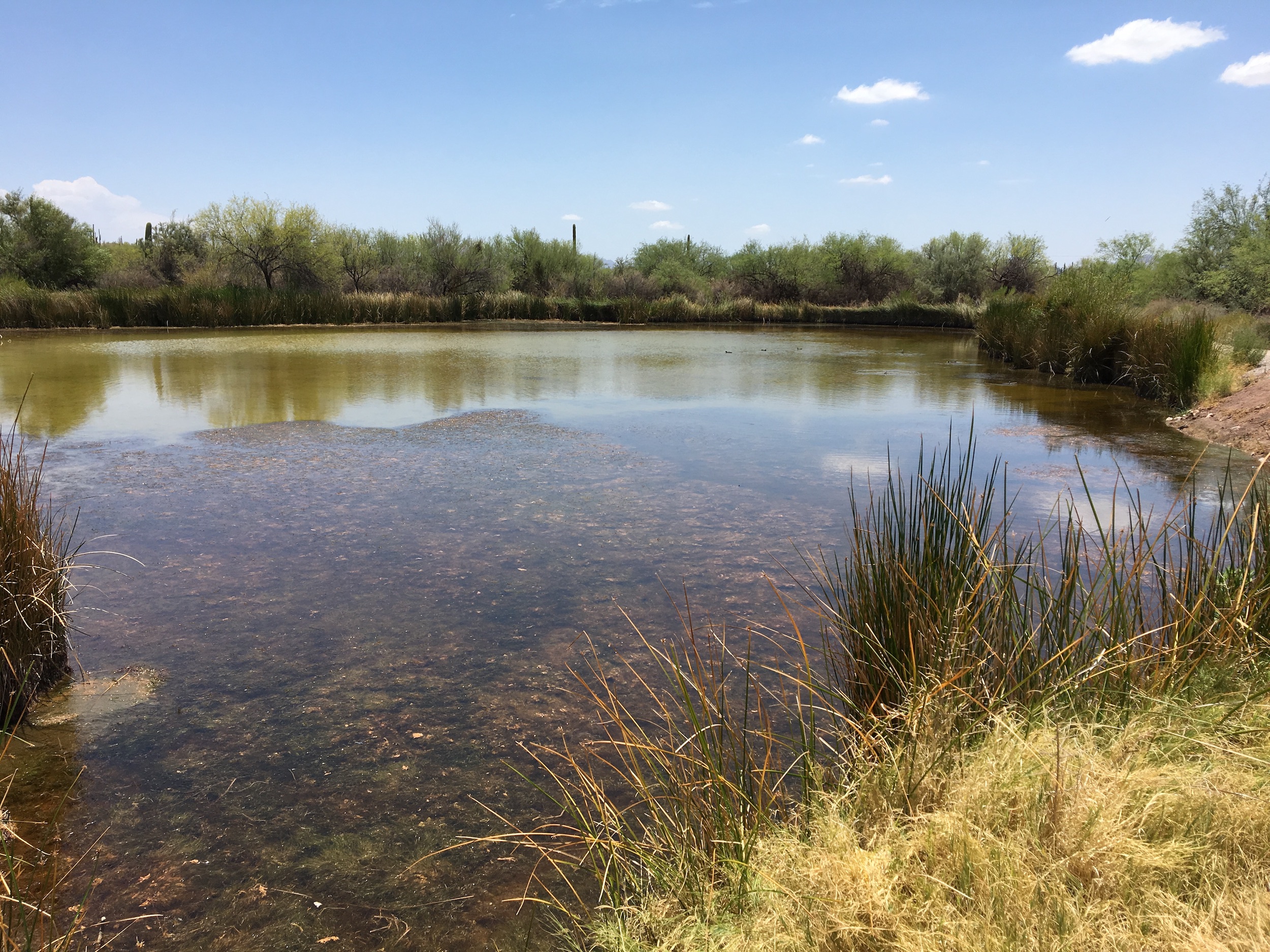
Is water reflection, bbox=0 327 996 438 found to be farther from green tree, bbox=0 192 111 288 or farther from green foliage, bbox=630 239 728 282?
green foliage, bbox=630 239 728 282

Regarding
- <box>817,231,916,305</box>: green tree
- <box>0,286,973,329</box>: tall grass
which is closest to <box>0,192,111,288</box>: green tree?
<box>0,286,973,329</box>: tall grass

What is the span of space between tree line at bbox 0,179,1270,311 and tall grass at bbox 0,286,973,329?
8.36ft

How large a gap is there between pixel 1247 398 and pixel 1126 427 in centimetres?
133

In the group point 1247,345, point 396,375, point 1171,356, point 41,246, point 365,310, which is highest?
point 41,246

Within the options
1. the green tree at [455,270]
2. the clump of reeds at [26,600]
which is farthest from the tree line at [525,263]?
the clump of reeds at [26,600]

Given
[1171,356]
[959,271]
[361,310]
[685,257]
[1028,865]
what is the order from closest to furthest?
[1028,865] < [1171,356] < [361,310] < [959,271] < [685,257]

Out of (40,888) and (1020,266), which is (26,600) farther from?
(1020,266)

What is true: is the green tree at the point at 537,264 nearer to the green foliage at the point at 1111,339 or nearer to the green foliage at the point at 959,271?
the green foliage at the point at 959,271

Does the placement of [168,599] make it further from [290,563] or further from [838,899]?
[838,899]

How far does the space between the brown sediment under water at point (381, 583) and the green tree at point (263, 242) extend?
2001 centimetres

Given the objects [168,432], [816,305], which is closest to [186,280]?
[816,305]

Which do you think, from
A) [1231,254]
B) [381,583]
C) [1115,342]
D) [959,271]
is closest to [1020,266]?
[959,271]

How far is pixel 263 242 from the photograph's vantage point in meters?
29.3

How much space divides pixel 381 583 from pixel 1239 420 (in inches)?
346
